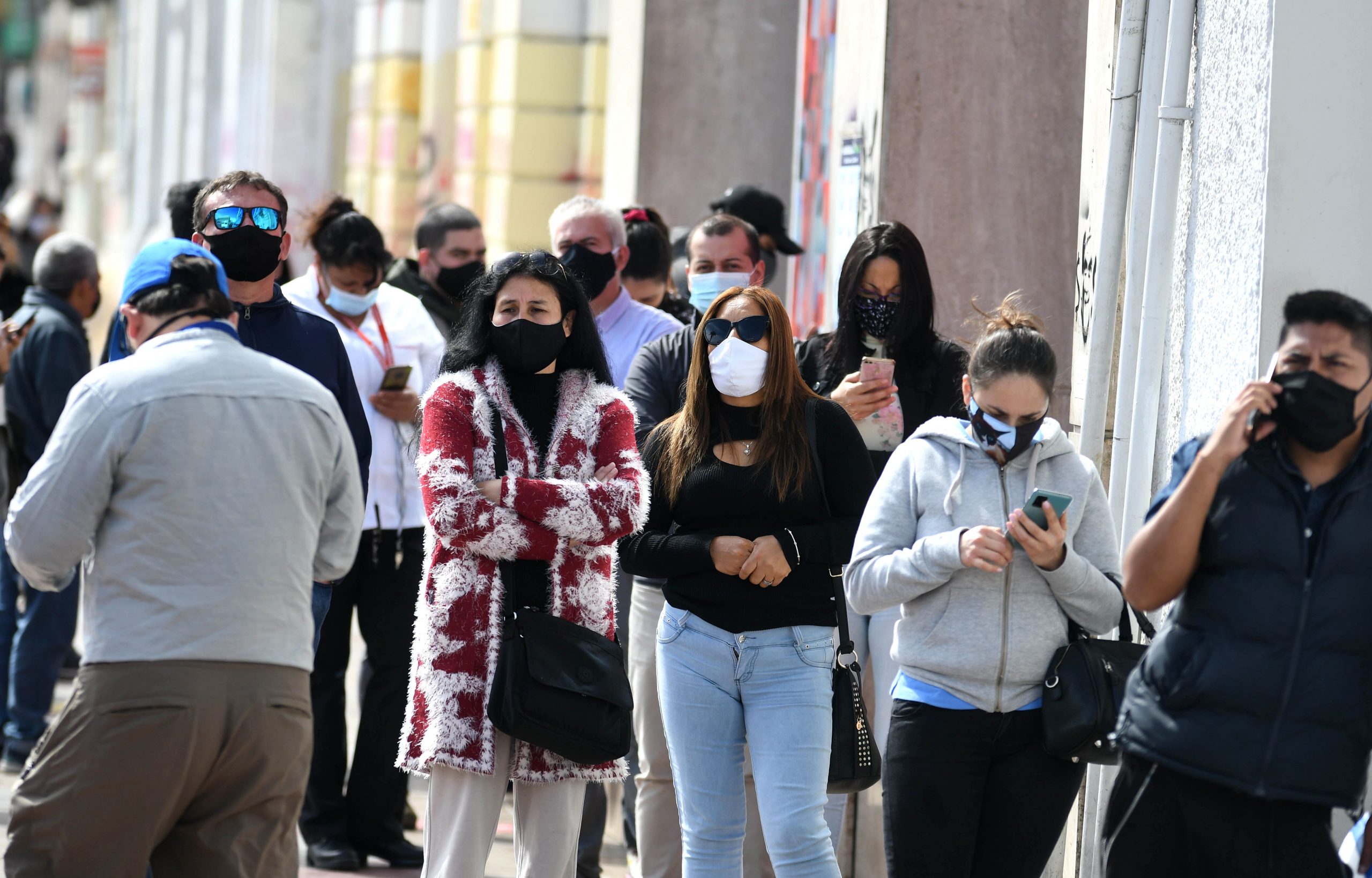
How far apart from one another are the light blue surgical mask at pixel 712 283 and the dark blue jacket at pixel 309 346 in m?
1.40

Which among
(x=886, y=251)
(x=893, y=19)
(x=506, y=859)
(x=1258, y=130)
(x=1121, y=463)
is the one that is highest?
(x=893, y=19)

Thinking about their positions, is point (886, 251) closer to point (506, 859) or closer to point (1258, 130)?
point (1258, 130)

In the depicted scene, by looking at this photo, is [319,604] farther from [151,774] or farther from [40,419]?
[40,419]

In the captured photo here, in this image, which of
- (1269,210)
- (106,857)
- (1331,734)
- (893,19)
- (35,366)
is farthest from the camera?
(35,366)

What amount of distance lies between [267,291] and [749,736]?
6.24ft

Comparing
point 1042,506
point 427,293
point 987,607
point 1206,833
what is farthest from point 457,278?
point 1206,833

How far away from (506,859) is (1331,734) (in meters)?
3.65

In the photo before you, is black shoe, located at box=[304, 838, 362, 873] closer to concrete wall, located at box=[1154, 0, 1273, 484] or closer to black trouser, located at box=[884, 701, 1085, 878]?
black trouser, located at box=[884, 701, 1085, 878]

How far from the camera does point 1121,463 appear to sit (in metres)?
5.20

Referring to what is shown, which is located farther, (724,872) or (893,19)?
(893,19)

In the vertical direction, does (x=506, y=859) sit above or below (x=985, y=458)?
A: below

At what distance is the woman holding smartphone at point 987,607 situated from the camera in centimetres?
432

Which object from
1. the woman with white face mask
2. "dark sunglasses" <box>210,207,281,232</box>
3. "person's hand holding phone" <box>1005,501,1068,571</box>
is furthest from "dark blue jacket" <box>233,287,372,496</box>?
"person's hand holding phone" <box>1005,501,1068,571</box>

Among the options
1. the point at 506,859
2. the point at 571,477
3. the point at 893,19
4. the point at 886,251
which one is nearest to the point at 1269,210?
the point at 886,251
